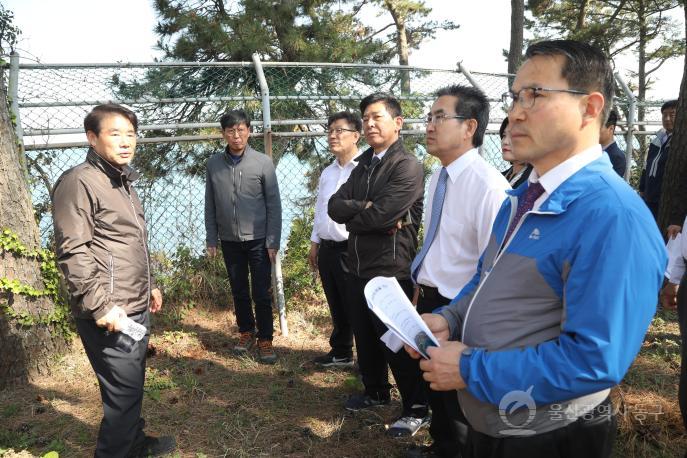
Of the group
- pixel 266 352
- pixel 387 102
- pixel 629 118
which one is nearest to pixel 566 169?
pixel 387 102

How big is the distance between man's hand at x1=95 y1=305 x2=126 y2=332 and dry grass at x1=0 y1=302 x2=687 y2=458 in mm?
1045

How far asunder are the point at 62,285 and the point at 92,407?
1132 mm

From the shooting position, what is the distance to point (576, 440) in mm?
1347

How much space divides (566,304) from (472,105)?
1723 mm

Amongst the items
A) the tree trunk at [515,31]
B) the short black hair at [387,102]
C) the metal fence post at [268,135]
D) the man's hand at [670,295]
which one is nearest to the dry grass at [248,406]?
the metal fence post at [268,135]

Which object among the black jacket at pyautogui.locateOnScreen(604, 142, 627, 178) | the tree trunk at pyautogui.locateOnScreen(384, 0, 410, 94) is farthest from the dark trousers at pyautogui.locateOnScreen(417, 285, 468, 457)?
the tree trunk at pyautogui.locateOnScreen(384, 0, 410, 94)

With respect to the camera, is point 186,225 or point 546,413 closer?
point 546,413

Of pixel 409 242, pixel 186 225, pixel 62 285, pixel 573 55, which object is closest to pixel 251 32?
pixel 186 225

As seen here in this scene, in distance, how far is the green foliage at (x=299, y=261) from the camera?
548 centimetres

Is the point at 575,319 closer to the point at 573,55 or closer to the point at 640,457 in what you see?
the point at 573,55

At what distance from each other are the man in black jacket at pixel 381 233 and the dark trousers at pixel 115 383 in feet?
4.66

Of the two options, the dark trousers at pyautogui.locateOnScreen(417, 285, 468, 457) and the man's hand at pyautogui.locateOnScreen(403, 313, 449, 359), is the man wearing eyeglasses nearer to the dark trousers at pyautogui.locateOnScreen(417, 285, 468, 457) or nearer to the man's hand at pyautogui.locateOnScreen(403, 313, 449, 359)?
the man's hand at pyautogui.locateOnScreen(403, 313, 449, 359)

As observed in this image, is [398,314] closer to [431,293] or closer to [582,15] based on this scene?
[431,293]

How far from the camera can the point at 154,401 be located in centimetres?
365
